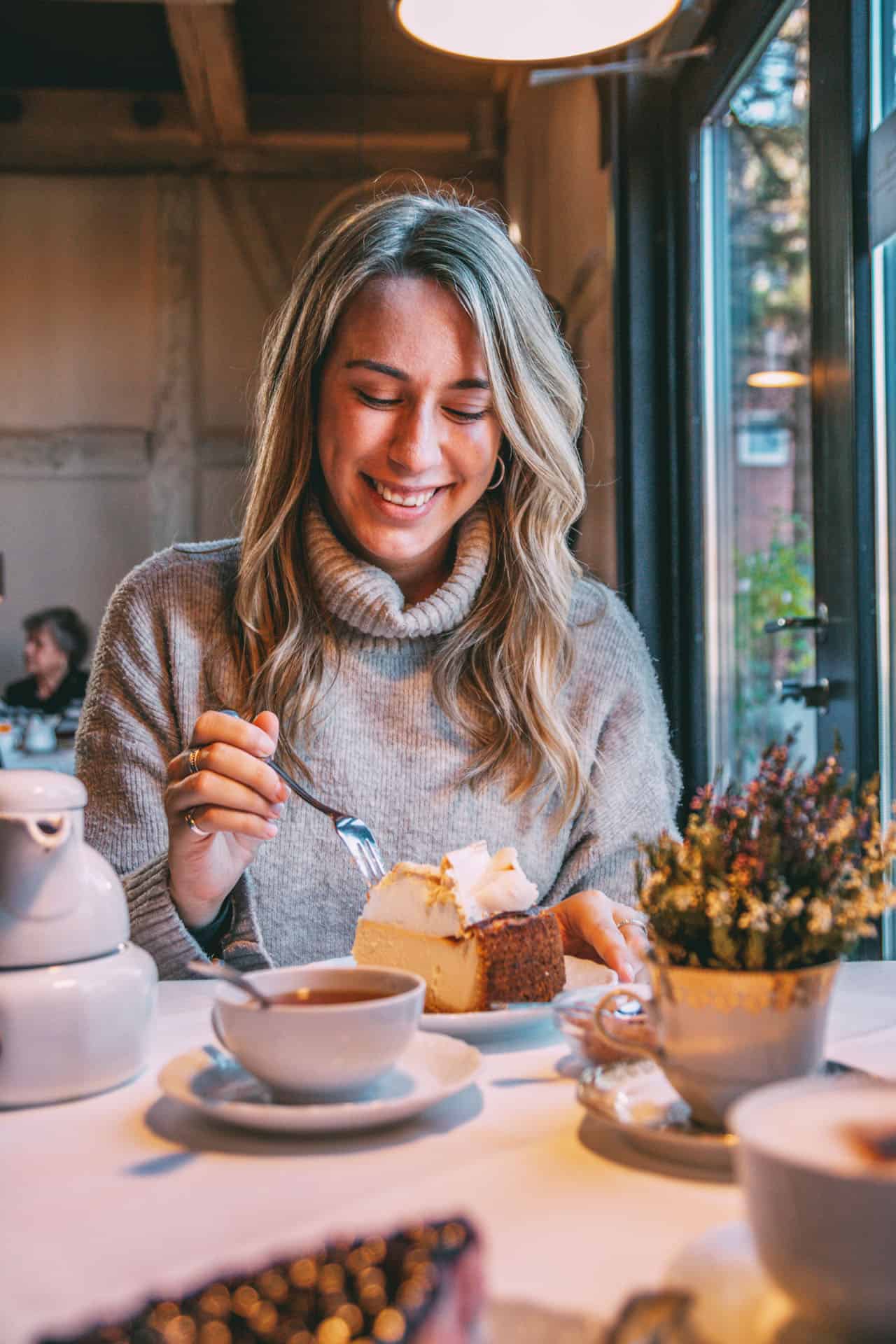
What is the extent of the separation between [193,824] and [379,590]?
1.75 feet

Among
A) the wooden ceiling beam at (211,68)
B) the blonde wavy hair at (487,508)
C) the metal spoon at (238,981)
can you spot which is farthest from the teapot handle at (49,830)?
the wooden ceiling beam at (211,68)

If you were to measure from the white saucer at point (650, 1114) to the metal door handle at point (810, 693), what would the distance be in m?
1.45

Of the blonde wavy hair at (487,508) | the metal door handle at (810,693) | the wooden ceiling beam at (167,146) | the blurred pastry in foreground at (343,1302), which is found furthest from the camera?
the wooden ceiling beam at (167,146)

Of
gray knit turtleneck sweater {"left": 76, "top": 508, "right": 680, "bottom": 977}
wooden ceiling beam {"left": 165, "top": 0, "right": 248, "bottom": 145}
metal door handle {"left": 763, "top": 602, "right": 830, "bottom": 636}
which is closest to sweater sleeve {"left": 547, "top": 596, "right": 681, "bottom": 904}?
gray knit turtleneck sweater {"left": 76, "top": 508, "right": 680, "bottom": 977}

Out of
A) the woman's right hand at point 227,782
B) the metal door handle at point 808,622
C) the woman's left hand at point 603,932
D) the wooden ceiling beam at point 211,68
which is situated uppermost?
the wooden ceiling beam at point 211,68

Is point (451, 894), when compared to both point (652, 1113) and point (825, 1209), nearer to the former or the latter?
point (652, 1113)

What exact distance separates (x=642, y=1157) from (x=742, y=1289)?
0.17 metres

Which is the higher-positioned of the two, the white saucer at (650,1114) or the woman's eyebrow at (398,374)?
the woman's eyebrow at (398,374)

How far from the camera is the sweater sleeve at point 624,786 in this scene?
66.6 inches

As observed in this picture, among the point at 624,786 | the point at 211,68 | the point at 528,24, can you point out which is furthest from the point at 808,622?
the point at 211,68

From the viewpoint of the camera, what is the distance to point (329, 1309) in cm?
Result: 46

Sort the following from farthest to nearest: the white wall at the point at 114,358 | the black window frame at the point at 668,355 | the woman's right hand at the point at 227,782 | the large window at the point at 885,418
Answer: the white wall at the point at 114,358 → the black window frame at the point at 668,355 → the large window at the point at 885,418 → the woman's right hand at the point at 227,782

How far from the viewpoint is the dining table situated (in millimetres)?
533

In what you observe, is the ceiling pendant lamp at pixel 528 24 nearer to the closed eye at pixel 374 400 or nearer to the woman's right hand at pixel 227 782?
the closed eye at pixel 374 400
